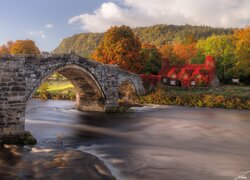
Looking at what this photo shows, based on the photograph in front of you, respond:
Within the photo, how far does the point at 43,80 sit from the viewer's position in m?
23.6

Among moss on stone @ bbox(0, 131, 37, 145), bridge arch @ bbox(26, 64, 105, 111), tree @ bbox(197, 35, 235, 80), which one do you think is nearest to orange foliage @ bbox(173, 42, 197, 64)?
tree @ bbox(197, 35, 235, 80)

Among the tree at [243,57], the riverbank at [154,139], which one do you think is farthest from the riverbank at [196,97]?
the tree at [243,57]

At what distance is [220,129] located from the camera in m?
26.5

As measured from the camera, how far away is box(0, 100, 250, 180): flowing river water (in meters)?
15.4

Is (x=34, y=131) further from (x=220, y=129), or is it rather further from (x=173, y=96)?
(x=173, y=96)

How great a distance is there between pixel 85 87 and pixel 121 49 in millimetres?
17114

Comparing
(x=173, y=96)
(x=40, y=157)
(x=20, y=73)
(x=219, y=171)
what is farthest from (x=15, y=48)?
(x=219, y=171)

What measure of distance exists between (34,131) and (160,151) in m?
11.1

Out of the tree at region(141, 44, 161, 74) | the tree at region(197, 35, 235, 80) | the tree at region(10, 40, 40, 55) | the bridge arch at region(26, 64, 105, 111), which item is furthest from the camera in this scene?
the tree at region(10, 40, 40, 55)

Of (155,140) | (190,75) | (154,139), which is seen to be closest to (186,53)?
(190,75)

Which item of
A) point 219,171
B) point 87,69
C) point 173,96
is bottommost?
point 219,171

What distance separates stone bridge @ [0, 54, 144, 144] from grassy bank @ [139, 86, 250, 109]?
6519 mm

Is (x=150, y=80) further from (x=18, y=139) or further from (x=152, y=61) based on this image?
(x=18, y=139)

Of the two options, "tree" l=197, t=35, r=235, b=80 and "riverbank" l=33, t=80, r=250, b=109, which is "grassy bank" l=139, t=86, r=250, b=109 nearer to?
"riverbank" l=33, t=80, r=250, b=109
